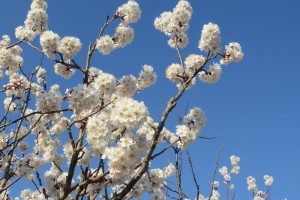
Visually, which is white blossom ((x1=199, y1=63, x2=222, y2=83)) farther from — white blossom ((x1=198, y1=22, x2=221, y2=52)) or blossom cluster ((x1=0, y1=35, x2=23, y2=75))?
blossom cluster ((x1=0, y1=35, x2=23, y2=75))

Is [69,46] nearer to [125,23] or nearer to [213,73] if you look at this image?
[125,23]

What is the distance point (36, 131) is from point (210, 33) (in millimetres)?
5113

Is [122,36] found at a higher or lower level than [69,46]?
higher

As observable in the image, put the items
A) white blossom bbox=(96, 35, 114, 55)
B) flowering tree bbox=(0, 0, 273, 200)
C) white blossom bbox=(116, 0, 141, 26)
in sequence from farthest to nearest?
white blossom bbox=(116, 0, 141, 26) → white blossom bbox=(96, 35, 114, 55) → flowering tree bbox=(0, 0, 273, 200)

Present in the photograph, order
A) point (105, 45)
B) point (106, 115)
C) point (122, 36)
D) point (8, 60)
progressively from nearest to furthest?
point (106, 115) < point (105, 45) < point (8, 60) < point (122, 36)

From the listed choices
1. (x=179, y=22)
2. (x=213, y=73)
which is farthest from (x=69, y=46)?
(x=213, y=73)

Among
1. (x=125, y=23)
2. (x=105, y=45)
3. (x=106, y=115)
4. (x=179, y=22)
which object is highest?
(x=125, y=23)

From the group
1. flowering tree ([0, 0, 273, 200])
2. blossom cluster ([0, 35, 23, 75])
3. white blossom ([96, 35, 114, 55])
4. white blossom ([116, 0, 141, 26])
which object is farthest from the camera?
white blossom ([116, 0, 141, 26])

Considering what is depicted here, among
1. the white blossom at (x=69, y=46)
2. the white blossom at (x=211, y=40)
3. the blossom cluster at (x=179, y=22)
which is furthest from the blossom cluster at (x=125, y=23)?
the white blossom at (x=211, y=40)

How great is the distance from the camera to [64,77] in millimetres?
8391

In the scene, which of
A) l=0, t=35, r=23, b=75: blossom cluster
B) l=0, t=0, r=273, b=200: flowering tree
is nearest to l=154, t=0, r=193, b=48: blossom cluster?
l=0, t=0, r=273, b=200: flowering tree

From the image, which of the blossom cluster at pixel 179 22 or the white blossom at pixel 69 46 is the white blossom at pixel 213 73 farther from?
the white blossom at pixel 69 46

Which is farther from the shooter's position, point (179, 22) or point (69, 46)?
point (179, 22)

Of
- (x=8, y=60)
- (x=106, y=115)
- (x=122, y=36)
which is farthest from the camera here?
(x=122, y=36)
